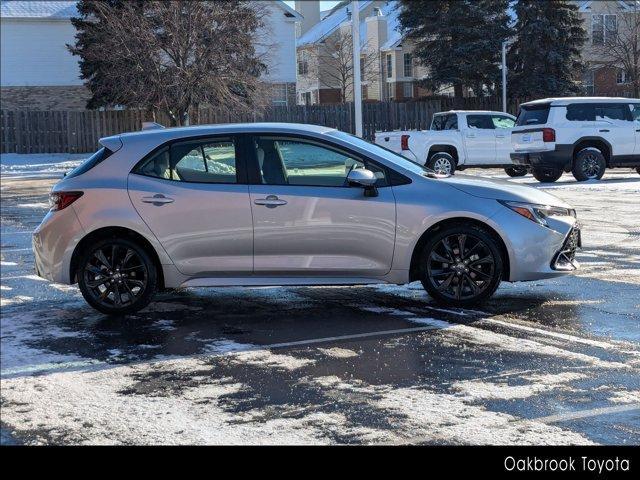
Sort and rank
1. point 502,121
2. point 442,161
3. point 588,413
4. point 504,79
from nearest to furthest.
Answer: point 588,413, point 442,161, point 502,121, point 504,79

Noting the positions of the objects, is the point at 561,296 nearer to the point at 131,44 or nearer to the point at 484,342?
the point at 484,342

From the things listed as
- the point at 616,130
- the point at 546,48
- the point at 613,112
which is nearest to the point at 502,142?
the point at 613,112

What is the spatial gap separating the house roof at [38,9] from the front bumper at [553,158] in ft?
96.1

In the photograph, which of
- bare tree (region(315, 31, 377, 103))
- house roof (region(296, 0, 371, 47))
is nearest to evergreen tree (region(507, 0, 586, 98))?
bare tree (region(315, 31, 377, 103))

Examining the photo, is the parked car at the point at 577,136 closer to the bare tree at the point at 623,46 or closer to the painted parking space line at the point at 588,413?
the painted parking space line at the point at 588,413

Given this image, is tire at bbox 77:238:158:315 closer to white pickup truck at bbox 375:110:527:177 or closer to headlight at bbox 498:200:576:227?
headlight at bbox 498:200:576:227

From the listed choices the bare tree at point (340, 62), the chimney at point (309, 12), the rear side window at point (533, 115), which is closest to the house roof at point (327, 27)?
the bare tree at point (340, 62)

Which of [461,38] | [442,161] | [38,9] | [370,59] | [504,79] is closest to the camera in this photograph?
[442,161]

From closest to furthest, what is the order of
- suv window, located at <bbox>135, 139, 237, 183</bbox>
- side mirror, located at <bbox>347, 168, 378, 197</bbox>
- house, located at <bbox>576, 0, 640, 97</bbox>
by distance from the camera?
side mirror, located at <bbox>347, 168, 378, 197</bbox>
suv window, located at <bbox>135, 139, 237, 183</bbox>
house, located at <bbox>576, 0, 640, 97</bbox>

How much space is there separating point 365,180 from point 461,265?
113 centimetres

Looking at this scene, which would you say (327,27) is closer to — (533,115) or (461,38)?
(461,38)

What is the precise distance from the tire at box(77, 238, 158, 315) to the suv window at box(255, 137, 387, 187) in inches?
50.7

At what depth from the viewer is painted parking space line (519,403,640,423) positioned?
208 inches

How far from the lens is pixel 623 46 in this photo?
157 feet
